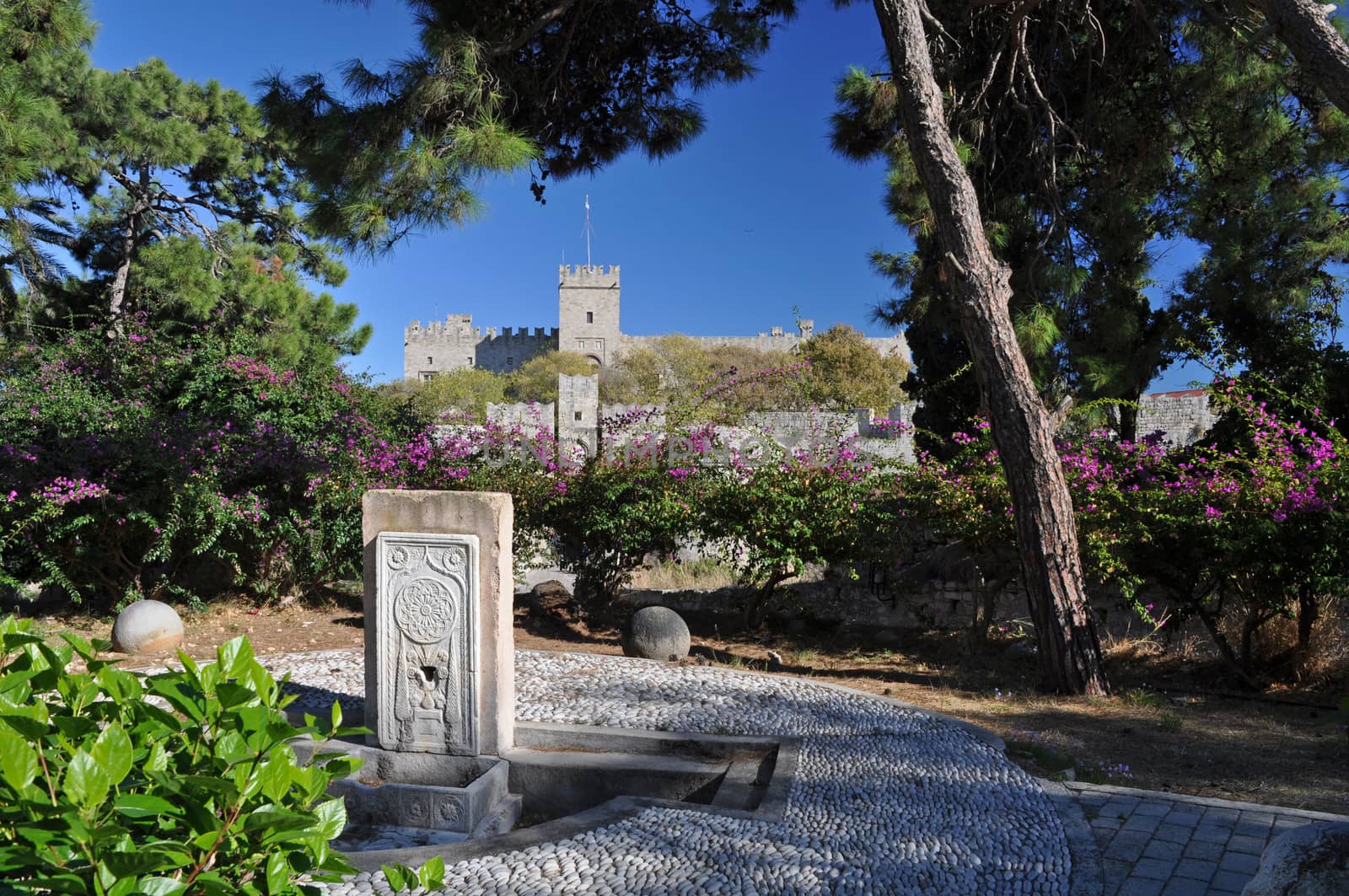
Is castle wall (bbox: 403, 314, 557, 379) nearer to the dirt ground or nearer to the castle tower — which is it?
the castle tower

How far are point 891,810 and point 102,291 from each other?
1230 cm

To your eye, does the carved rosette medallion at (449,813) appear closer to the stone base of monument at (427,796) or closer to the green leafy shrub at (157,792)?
the stone base of monument at (427,796)

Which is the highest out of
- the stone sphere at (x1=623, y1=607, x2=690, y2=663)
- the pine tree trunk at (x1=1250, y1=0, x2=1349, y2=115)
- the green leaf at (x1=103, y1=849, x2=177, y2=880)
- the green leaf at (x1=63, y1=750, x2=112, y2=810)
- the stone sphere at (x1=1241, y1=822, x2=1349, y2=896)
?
the pine tree trunk at (x1=1250, y1=0, x2=1349, y2=115)

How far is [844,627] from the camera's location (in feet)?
27.4

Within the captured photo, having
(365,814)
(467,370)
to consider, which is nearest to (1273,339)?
(365,814)

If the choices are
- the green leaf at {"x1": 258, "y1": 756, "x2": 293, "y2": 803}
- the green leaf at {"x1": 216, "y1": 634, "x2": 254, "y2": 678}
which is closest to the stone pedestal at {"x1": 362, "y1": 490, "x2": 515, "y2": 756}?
the green leaf at {"x1": 216, "y1": 634, "x2": 254, "y2": 678}

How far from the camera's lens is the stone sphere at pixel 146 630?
637 centimetres

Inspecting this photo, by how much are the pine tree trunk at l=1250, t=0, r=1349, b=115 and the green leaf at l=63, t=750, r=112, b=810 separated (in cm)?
545

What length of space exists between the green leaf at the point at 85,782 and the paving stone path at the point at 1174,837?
2.68 meters

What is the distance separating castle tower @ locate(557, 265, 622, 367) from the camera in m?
47.7

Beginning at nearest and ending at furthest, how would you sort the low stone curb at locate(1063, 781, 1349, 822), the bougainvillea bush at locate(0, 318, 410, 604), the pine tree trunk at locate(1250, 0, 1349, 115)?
the low stone curb at locate(1063, 781, 1349, 822) → the pine tree trunk at locate(1250, 0, 1349, 115) → the bougainvillea bush at locate(0, 318, 410, 604)

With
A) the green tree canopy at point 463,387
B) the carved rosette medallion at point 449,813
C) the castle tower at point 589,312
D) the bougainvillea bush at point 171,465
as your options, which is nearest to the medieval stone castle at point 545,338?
the castle tower at point 589,312

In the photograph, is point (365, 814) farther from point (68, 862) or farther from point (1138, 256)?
point (1138, 256)

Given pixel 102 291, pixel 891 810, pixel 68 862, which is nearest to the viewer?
pixel 68 862
